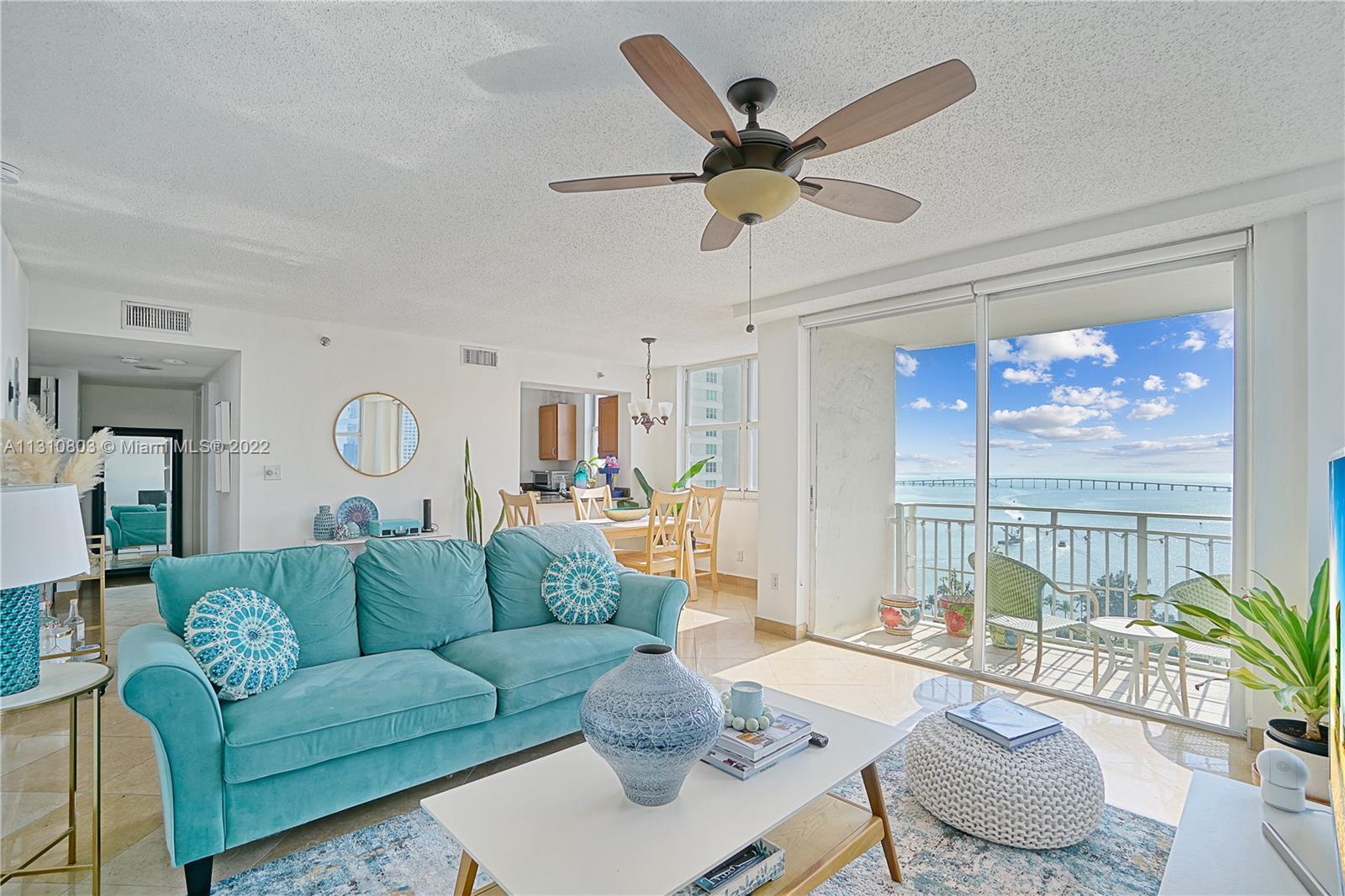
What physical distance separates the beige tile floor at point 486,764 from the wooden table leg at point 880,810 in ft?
3.65

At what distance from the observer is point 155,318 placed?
15.0 feet

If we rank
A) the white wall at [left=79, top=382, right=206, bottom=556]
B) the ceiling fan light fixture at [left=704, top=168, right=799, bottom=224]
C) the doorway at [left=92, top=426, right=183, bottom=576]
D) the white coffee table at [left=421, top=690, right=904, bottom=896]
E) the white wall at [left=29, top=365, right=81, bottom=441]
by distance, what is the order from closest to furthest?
the white coffee table at [left=421, top=690, right=904, bottom=896], the ceiling fan light fixture at [left=704, top=168, right=799, bottom=224], the white wall at [left=29, top=365, right=81, bottom=441], the doorway at [left=92, top=426, right=183, bottom=576], the white wall at [left=79, top=382, right=206, bottom=556]

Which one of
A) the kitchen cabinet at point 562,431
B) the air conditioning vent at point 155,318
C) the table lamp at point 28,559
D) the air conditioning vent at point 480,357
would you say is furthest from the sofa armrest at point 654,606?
the kitchen cabinet at point 562,431

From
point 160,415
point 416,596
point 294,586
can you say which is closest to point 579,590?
point 416,596

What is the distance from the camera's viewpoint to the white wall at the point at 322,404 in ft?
16.0

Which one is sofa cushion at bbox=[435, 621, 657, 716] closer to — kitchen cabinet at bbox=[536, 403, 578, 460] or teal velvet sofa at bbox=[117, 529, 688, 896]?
teal velvet sofa at bbox=[117, 529, 688, 896]

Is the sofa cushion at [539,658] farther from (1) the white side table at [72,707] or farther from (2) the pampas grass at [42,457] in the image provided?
(2) the pampas grass at [42,457]

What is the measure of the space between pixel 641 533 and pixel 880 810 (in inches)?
156

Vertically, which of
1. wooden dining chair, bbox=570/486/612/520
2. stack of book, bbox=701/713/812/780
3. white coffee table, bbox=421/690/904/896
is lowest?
white coffee table, bbox=421/690/904/896

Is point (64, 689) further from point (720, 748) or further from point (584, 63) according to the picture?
point (584, 63)

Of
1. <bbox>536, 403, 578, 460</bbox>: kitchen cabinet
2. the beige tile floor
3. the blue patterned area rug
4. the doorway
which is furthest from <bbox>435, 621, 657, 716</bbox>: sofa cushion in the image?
the doorway

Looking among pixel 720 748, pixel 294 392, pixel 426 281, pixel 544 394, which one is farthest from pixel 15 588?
pixel 544 394

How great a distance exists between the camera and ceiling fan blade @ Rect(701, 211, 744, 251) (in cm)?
238

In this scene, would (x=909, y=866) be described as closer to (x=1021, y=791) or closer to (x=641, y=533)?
(x=1021, y=791)
